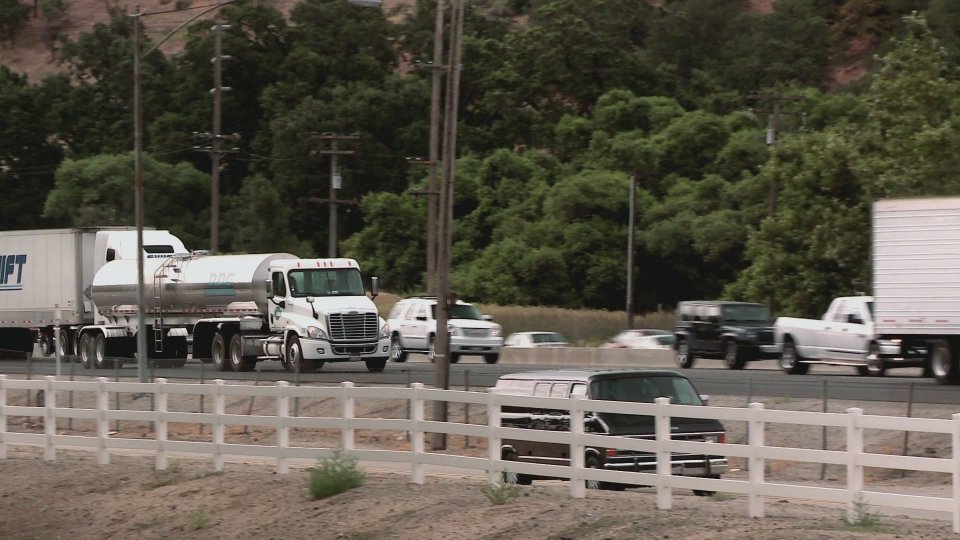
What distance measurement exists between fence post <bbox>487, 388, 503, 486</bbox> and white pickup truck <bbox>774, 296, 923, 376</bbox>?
19313mm

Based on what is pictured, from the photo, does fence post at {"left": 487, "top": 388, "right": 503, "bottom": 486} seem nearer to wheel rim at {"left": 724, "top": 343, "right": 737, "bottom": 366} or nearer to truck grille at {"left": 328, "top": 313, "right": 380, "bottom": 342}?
truck grille at {"left": 328, "top": 313, "right": 380, "bottom": 342}

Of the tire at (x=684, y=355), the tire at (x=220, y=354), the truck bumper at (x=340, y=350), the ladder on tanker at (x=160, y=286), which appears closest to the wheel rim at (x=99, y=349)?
the ladder on tanker at (x=160, y=286)

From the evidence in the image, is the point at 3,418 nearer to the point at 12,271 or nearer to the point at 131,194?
the point at 12,271

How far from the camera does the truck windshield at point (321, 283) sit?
140 ft

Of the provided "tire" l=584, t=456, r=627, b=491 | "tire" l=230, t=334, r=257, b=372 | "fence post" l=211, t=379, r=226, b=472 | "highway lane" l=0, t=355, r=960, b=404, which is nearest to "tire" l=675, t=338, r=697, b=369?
"highway lane" l=0, t=355, r=960, b=404

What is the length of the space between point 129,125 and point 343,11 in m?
17.6

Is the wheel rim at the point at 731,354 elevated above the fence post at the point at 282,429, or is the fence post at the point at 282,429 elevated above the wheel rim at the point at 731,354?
the fence post at the point at 282,429

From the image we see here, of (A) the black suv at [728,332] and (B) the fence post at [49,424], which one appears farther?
(A) the black suv at [728,332]

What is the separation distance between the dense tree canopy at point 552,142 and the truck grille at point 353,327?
72.9 ft

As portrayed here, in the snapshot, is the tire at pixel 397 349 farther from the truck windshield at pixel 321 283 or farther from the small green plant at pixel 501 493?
the small green plant at pixel 501 493

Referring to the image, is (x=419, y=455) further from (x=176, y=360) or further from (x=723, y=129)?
(x=723, y=129)

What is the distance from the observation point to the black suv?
42.5 m

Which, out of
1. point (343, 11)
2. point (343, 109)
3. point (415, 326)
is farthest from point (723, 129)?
point (415, 326)

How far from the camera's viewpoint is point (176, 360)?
48.8 meters
